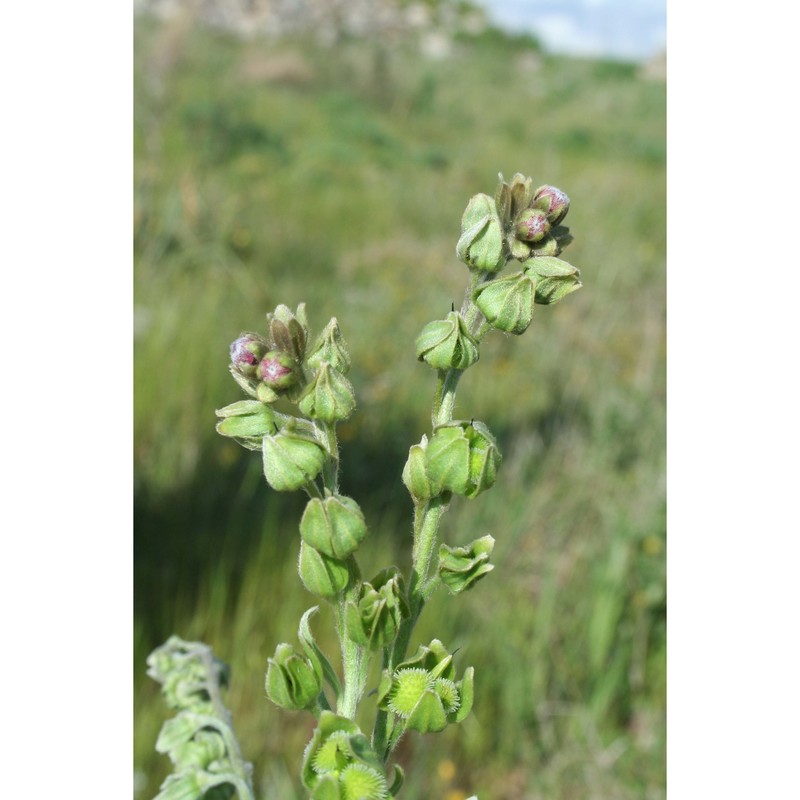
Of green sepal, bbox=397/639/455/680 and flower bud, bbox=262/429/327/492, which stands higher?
flower bud, bbox=262/429/327/492

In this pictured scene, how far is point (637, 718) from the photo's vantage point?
1973mm

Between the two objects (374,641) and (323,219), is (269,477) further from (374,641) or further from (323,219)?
(323,219)

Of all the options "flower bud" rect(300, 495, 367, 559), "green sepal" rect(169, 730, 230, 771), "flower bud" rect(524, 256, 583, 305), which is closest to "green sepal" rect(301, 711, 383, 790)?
"flower bud" rect(300, 495, 367, 559)

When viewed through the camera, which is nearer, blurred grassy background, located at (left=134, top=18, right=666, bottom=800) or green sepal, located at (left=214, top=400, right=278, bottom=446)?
green sepal, located at (left=214, top=400, right=278, bottom=446)

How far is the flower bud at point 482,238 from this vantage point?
2.16 feet

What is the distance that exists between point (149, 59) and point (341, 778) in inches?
173

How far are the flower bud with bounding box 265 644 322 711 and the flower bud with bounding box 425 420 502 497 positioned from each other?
6.4 inches

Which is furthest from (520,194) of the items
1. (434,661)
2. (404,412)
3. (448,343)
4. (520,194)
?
(404,412)

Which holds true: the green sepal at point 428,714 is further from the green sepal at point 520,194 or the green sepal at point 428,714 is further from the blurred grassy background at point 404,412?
the blurred grassy background at point 404,412

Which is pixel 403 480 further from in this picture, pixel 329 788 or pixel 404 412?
pixel 404 412

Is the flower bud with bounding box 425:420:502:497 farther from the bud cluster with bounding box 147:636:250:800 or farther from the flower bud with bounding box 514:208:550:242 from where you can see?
the bud cluster with bounding box 147:636:250:800

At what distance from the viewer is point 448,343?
2.09 feet

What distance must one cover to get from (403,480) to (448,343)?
0.11m

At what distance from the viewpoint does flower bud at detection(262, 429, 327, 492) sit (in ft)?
2.04
